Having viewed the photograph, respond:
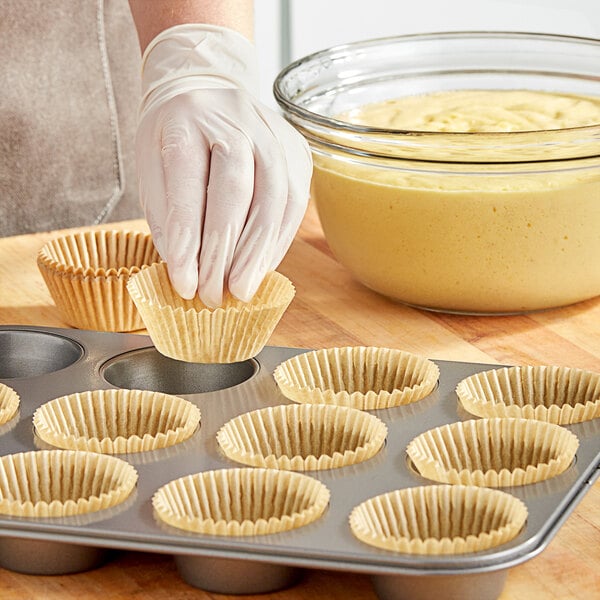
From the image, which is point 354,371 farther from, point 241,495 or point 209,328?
point 241,495

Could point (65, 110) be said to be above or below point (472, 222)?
below

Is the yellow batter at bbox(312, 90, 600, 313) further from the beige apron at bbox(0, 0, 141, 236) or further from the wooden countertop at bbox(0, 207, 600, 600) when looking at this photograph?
the beige apron at bbox(0, 0, 141, 236)

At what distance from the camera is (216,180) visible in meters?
1.57

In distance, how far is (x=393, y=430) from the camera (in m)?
1.31

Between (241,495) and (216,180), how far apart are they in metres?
0.53

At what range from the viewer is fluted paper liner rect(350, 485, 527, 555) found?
43.8 inches

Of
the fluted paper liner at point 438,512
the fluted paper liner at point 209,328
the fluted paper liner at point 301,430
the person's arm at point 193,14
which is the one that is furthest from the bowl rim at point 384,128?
the fluted paper liner at point 438,512

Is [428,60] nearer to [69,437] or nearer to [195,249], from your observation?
[195,249]

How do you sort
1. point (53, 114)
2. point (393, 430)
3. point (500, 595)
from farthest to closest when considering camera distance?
point (53, 114), point (393, 430), point (500, 595)

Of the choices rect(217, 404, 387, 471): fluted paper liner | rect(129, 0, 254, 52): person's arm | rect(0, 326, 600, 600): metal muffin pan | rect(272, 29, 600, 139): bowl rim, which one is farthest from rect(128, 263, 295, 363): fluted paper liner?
rect(129, 0, 254, 52): person's arm

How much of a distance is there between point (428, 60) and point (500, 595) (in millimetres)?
1189

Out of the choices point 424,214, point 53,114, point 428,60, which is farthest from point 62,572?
point 53,114

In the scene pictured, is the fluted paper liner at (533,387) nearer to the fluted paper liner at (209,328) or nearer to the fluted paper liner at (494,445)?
the fluted paper liner at (494,445)

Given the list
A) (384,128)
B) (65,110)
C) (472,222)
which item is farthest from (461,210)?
(65,110)
